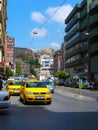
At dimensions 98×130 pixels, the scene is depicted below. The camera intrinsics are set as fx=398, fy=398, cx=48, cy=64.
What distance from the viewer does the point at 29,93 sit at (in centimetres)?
2394

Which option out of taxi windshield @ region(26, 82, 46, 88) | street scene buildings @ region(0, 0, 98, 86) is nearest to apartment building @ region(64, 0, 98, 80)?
street scene buildings @ region(0, 0, 98, 86)

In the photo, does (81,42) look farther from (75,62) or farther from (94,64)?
(94,64)

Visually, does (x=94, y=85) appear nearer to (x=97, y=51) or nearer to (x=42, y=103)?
(x=97, y=51)

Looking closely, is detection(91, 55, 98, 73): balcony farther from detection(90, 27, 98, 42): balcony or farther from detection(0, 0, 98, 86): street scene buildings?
detection(90, 27, 98, 42): balcony

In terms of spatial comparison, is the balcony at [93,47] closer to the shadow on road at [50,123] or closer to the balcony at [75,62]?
the balcony at [75,62]

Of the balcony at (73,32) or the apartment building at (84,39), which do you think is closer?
the apartment building at (84,39)

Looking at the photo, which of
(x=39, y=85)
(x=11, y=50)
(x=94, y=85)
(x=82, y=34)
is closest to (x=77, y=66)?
(x=82, y=34)

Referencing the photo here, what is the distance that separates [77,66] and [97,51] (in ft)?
87.1

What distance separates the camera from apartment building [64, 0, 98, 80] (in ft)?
296

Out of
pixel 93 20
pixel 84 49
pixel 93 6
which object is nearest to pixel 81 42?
pixel 84 49

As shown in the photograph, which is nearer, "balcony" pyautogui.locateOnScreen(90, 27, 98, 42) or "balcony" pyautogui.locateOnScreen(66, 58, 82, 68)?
"balcony" pyautogui.locateOnScreen(90, 27, 98, 42)

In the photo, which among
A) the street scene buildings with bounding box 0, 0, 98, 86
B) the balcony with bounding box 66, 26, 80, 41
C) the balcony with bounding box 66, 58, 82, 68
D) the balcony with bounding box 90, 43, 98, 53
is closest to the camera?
the balcony with bounding box 90, 43, 98, 53

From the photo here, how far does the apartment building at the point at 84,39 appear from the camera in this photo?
9012 cm

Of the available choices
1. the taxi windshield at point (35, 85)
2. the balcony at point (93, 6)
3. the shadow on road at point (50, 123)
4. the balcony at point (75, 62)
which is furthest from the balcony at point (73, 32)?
the shadow on road at point (50, 123)
